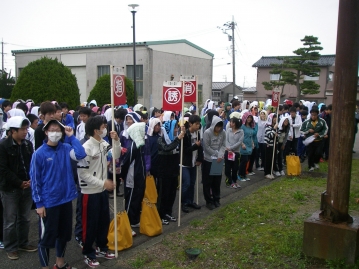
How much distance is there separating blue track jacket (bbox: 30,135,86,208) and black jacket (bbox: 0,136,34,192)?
773 mm

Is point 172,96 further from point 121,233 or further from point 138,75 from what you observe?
point 138,75

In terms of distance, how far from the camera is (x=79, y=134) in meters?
8.59

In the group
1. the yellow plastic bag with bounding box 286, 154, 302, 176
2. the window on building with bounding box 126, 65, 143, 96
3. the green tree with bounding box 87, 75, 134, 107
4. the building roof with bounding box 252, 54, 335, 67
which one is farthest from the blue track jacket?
the building roof with bounding box 252, 54, 335, 67

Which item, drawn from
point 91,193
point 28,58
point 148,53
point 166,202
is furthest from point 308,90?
point 91,193

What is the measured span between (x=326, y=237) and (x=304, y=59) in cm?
3023

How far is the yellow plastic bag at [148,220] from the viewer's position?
237 inches

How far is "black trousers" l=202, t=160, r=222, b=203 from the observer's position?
7.56m

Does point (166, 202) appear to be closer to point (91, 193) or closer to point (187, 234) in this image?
point (187, 234)

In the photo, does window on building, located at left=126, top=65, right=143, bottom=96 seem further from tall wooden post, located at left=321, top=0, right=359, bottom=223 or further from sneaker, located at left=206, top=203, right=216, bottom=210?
tall wooden post, located at left=321, top=0, right=359, bottom=223

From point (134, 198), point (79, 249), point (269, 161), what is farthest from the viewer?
point (269, 161)

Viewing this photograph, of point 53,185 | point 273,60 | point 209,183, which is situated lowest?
point 209,183

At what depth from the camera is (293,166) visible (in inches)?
420

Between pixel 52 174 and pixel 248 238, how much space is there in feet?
10.8

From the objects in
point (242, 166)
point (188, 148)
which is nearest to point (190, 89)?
point (188, 148)
